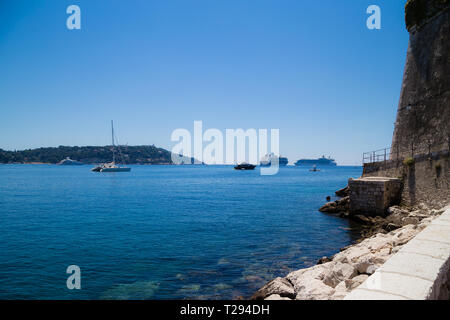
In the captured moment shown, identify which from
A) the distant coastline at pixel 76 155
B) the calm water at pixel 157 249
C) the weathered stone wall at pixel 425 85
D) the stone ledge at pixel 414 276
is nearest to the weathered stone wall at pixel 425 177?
the weathered stone wall at pixel 425 85

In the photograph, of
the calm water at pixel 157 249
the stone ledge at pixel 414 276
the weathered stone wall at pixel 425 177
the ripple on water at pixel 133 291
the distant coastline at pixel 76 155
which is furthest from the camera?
the distant coastline at pixel 76 155

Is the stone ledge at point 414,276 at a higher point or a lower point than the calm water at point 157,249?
higher

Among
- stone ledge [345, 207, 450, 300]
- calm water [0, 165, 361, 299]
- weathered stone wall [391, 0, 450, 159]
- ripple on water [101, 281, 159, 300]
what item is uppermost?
weathered stone wall [391, 0, 450, 159]

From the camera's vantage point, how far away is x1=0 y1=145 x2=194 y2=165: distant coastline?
177125 millimetres

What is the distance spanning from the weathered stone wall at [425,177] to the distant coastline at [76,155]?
168328 mm

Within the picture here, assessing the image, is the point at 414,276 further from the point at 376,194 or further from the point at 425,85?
the point at 425,85

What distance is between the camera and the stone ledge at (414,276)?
3.21 m

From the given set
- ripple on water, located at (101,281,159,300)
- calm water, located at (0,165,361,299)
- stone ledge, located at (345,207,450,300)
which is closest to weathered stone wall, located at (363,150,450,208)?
calm water, located at (0,165,361,299)

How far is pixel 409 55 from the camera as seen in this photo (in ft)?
66.0

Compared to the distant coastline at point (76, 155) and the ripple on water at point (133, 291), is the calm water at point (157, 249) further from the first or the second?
the distant coastline at point (76, 155)

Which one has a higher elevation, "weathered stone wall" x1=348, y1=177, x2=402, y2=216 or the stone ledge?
the stone ledge

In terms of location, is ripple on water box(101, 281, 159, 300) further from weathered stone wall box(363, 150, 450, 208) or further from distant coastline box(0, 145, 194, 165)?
distant coastline box(0, 145, 194, 165)

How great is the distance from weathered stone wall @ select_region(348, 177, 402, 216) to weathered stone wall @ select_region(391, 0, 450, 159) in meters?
2.12

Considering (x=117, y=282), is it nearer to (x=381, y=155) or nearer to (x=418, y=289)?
(x=418, y=289)
